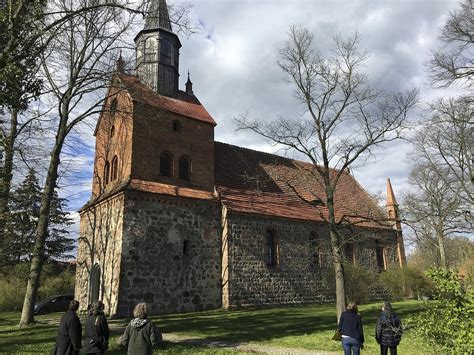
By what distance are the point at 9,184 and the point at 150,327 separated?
9.56 m

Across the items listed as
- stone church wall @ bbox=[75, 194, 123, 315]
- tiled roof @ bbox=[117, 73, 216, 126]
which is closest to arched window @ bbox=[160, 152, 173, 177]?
tiled roof @ bbox=[117, 73, 216, 126]

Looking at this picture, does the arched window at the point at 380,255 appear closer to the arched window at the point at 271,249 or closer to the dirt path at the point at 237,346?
the arched window at the point at 271,249

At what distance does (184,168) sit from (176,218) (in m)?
3.05

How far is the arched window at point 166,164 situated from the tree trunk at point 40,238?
4.97 metres

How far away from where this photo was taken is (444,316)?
20.1 feet

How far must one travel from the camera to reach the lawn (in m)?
10.2

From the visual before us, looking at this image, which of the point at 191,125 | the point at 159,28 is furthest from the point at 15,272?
the point at 159,28

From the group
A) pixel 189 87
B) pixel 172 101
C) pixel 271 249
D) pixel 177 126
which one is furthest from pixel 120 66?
pixel 271 249

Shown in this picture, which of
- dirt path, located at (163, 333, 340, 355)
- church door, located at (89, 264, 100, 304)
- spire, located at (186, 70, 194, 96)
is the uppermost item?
spire, located at (186, 70, 194, 96)

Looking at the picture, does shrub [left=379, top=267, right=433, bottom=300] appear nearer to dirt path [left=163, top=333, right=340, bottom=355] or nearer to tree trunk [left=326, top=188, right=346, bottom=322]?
tree trunk [left=326, top=188, right=346, bottom=322]

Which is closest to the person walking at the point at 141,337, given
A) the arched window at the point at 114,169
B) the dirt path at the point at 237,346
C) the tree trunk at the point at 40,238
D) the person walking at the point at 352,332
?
the person walking at the point at 352,332

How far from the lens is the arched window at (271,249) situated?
2133 centimetres

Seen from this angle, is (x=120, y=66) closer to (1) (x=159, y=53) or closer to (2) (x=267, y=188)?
(1) (x=159, y=53)

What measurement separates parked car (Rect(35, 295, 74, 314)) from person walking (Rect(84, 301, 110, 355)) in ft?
61.7
